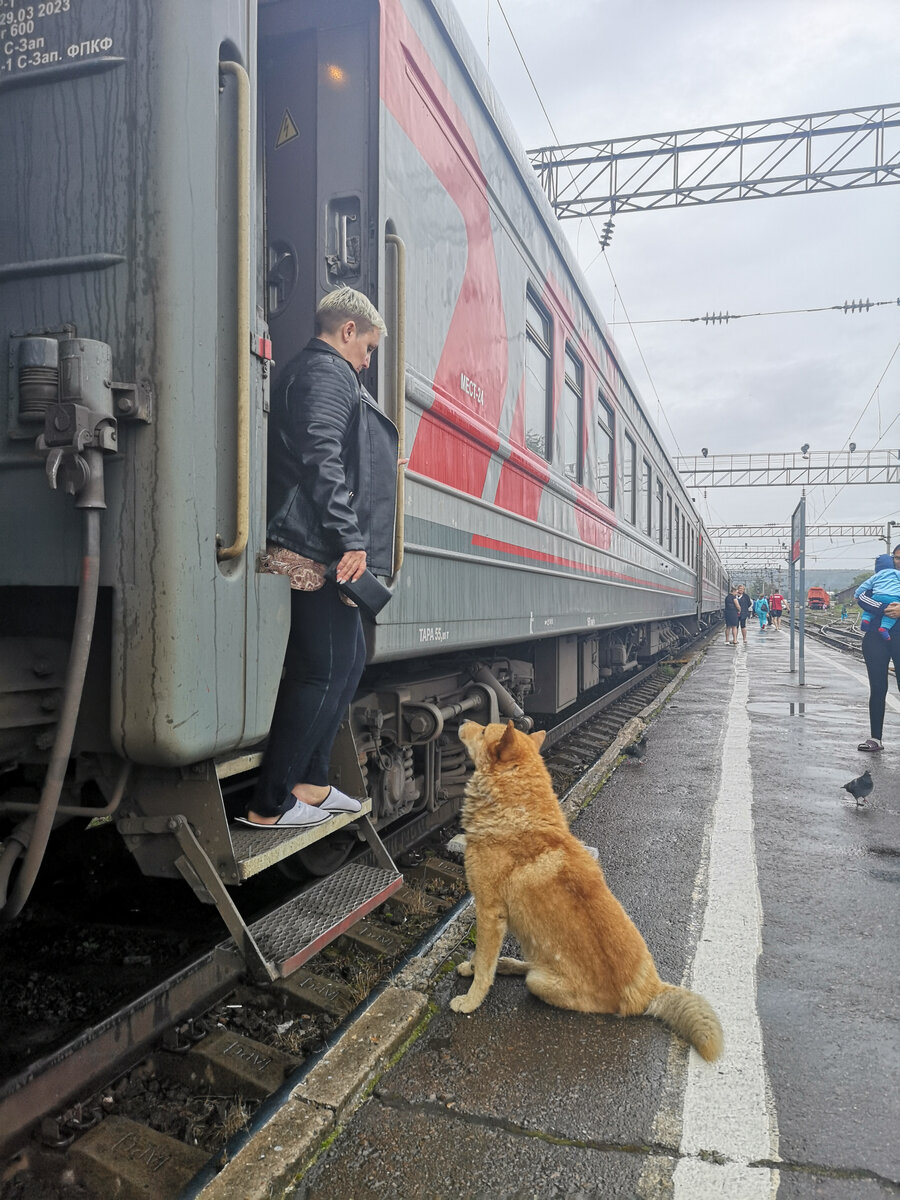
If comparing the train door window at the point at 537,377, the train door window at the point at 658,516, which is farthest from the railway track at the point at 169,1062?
the train door window at the point at 658,516

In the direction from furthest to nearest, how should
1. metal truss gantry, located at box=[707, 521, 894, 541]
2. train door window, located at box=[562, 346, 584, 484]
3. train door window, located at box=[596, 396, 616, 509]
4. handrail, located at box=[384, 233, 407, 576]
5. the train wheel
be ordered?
1. metal truss gantry, located at box=[707, 521, 894, 541]
2. train door window, located at box=[596, 396, 616, 509]
3. train door window, located at box=[562, 346, 584, 484]
4. the train wheel
5. handrail, located at box=[384, 233, 407, 576]

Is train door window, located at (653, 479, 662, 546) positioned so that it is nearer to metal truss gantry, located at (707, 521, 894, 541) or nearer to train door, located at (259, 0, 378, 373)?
train door, located at (259, 0, 378, 373)

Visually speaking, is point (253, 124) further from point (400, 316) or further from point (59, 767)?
point (59, 767)

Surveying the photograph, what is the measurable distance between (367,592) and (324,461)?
438 millimetres

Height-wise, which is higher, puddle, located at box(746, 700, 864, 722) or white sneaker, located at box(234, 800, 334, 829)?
white sneaker, located at box(234, 800, 334, 829)

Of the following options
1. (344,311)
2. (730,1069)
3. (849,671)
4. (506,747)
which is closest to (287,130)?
(344,311)

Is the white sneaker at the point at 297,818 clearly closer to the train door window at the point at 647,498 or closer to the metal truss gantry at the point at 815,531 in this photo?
the train door window at the point at 647,498

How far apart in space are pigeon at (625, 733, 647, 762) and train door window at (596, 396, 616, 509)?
213 centimetres

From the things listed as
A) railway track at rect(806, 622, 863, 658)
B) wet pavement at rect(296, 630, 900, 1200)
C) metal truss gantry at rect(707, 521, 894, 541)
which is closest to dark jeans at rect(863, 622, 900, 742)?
wet pavement at rect(296, 630, 900, 1200)

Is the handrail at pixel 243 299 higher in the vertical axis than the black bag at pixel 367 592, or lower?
higher

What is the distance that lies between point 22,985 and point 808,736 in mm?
6996

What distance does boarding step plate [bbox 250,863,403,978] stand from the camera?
239 cm

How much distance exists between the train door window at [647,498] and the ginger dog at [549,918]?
8249 millimetres

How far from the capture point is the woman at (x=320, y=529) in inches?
103
